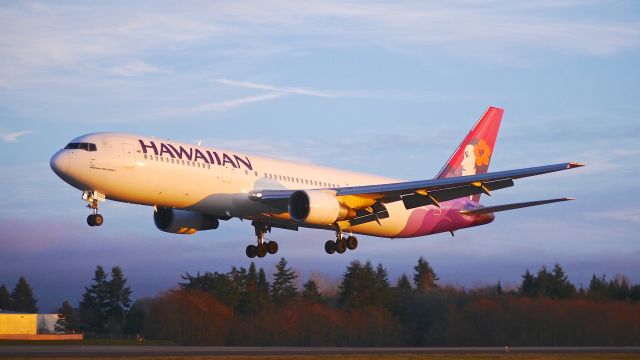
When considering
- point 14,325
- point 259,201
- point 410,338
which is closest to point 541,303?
point 410,338

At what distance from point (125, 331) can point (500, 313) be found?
42.3 meters

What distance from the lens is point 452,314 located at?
71.9m

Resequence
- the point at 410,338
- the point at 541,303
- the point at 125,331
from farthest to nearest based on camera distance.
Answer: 1. the point at 125,331
2. the point at 410,338
3. the point at 541,303

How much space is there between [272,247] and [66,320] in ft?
185

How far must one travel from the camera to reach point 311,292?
304 feet

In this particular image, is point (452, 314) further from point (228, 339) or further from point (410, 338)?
point (228, 339)

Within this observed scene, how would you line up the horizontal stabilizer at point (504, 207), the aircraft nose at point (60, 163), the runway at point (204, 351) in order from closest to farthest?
A: the aircraft nose at point (60, 163), the runway at point (204, 351), the horizontal stabilizer at point (504, 207)

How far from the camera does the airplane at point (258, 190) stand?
42156 millimetres

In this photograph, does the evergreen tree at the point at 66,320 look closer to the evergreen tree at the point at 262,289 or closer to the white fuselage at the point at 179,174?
the evergreen tree at the point at 262,289

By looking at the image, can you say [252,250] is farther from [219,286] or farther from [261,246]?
[219,286]

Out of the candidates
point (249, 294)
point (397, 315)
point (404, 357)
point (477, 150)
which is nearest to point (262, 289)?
point (249, 294)

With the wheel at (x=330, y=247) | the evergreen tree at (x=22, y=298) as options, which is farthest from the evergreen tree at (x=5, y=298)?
the wheel at (x=330, y=247)

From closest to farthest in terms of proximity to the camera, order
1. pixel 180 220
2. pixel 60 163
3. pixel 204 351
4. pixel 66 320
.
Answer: pixel 60 163, pixel 180 220, pixel 204 351, pixel 66 320

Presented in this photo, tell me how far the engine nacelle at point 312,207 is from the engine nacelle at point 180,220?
5957 millimetres
